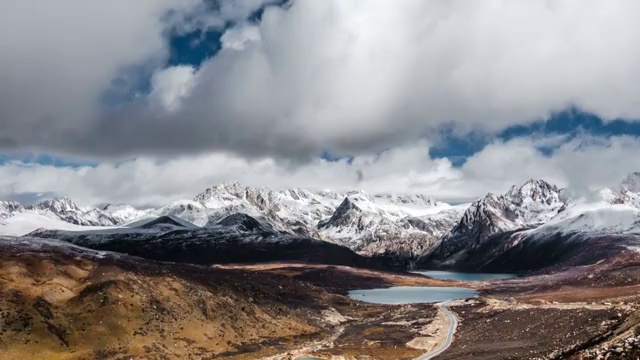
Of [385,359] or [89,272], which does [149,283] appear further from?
[385,359]

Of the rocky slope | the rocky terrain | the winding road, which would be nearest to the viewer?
the rocky slope

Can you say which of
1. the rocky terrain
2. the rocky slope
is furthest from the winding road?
the rocky slope

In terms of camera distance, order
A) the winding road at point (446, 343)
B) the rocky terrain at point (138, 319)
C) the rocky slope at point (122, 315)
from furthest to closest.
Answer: the rocky terrain at point (138, 319)
the winding road at point (446, 343)
the rocky slope at point (122, 315)

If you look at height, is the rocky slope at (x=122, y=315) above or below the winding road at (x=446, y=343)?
above

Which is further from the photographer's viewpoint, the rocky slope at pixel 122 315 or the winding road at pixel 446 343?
the winding road at pixel 446 343

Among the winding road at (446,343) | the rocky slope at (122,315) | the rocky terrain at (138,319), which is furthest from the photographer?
the rocky terrain at (138,319)

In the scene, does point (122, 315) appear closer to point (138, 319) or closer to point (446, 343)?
point (138, 319)

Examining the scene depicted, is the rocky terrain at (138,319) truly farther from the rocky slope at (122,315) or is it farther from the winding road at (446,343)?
the winding road at (446,343)

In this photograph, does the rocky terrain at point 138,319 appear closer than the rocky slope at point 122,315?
No

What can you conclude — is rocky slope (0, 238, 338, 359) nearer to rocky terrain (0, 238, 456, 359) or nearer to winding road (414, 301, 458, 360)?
rocky terrain (0, 238, 456, 359)

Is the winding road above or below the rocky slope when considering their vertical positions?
below

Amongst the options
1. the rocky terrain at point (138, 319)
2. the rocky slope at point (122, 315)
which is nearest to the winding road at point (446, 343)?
the rocky terrain at point (138, 319)
